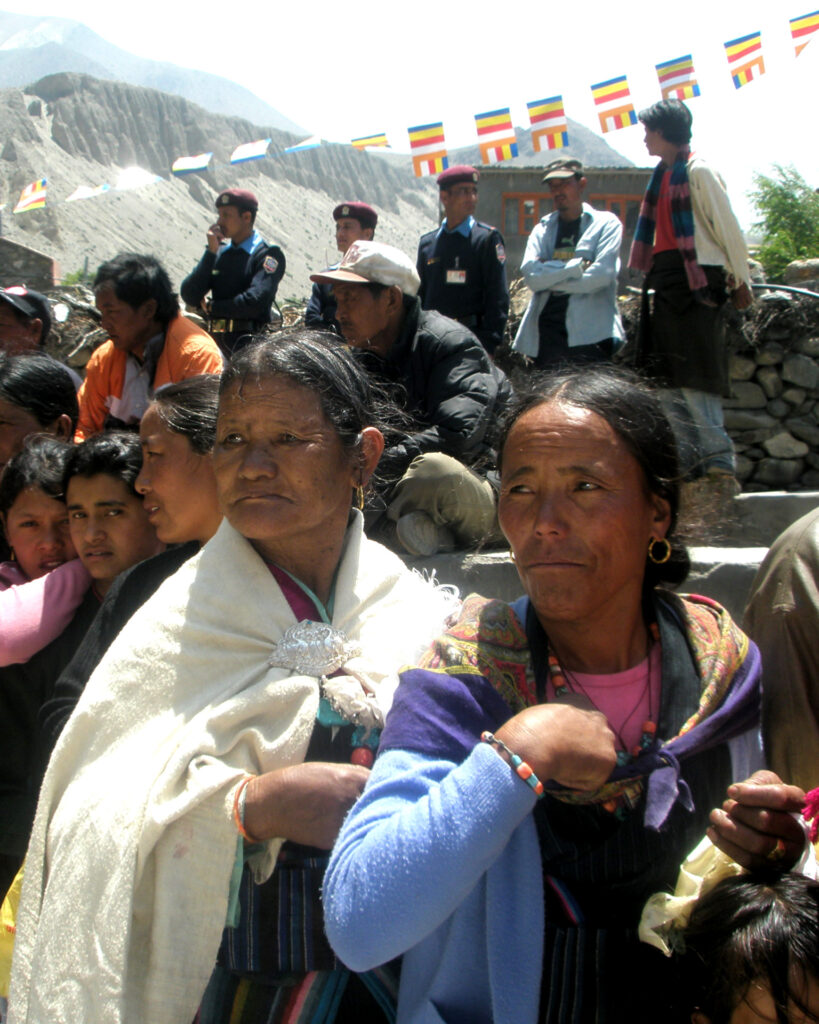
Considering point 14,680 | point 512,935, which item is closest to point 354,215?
point 14,680

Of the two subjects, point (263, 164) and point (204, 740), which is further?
point (263, 164)

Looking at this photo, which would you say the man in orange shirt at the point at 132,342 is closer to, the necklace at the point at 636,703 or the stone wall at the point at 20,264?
the necklace at the point at 636,703

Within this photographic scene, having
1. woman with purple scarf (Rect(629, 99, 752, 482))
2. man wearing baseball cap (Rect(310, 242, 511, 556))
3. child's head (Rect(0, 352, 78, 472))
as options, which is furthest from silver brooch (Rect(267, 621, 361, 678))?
woman with purple scarf (Rect(629, 99, 752, 482))

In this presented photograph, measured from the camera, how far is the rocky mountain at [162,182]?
3612cm

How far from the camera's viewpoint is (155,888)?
4.85 ft

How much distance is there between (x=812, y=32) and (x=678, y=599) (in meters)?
7.07

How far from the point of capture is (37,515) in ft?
8.38

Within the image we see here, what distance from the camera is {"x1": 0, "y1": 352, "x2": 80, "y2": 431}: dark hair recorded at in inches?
126

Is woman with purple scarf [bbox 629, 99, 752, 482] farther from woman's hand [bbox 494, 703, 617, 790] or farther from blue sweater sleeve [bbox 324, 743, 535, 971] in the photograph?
blue sweater sleeve [bbox 324, 743, 535, 971]

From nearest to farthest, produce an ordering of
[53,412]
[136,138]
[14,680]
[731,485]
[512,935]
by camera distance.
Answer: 1. [512,935]
2. [14,680]
3. [53,412]
4. [731,485]
5. [136,138]

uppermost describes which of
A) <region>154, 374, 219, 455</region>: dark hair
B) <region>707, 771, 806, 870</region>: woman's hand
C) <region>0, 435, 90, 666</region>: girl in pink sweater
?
<region>154, 374, 219, 455</region>: dark hair

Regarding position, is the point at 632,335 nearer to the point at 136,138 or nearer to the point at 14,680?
the point at 14,680

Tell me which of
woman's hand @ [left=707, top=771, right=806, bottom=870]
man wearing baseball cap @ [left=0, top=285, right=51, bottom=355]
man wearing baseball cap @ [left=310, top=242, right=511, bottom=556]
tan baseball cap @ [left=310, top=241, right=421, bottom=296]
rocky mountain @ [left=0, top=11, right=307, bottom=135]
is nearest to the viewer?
woman's hand @ [left=707, top=771, right=806, bottom=870]

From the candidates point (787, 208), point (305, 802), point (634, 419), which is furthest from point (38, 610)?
point (787, 208)
